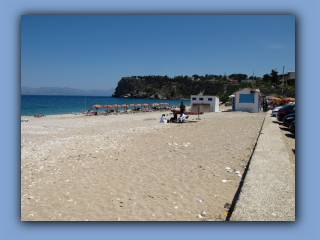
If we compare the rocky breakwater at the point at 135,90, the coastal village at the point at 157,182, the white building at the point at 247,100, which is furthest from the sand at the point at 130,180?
the rocky breakwater at the point at 135,90

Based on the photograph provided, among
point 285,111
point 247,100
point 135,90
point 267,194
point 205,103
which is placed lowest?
point 267,194

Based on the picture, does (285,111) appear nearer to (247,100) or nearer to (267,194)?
(267,194)

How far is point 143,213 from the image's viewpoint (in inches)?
135

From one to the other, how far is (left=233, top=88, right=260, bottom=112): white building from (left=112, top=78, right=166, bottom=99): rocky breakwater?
102084mm

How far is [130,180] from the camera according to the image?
4730 mm

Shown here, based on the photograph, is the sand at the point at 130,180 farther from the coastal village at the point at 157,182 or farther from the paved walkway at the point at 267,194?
the paved walkway at the point at 267,194

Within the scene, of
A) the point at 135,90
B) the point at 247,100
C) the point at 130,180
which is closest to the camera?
the point at 130,180

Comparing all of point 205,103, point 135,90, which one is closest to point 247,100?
point 205,103

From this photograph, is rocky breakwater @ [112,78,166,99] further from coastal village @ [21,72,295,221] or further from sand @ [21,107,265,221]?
coastal village @ [21,72,295,221]

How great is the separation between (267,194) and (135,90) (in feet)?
438

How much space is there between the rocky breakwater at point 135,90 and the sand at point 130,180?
122 metres

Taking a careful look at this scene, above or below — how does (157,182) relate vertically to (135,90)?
below

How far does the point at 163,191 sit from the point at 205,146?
3.65m

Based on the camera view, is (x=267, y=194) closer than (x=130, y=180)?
Yes
